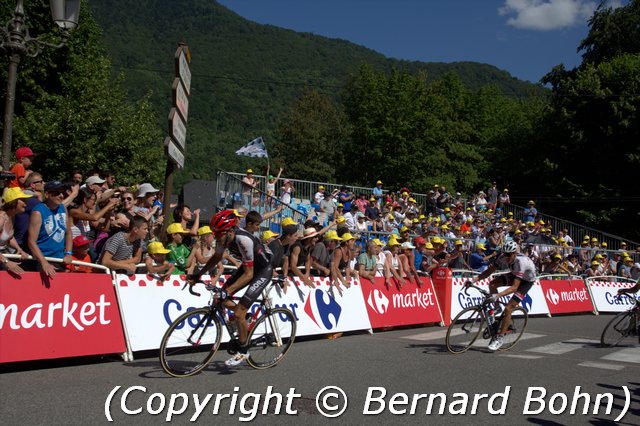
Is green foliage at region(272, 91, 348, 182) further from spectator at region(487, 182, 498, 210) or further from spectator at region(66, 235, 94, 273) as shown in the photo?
spectator at region(66, 235, 94, 273)

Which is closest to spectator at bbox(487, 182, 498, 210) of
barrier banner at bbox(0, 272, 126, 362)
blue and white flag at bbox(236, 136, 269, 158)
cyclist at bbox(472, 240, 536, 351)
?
blue and white flag at bbox(236, 136, 269, 158)

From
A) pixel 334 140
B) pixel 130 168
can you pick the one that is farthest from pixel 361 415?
pixel 334 140

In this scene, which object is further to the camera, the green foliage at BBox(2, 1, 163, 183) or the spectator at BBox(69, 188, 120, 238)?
the green foliage at BBox(2, 1, 163, 183)

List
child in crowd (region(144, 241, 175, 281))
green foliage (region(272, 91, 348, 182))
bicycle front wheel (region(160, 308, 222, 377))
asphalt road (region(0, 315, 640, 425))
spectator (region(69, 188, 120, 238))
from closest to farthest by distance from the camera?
asphalt road (region(0, 315, 640, 425)) < bicycle front wheel (region(160, 308, 222, 377)) < child in crowd (region(144, 241, 175, 281)) < spectator (region(69, 188, 120, 238)) < green foliage (region(272, 91, 348, 182))

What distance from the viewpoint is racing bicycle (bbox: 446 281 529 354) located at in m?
10.6

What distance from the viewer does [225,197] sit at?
62.7 feet

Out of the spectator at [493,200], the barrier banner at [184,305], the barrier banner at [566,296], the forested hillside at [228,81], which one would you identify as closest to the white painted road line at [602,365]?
the barrier banner at [184,305]

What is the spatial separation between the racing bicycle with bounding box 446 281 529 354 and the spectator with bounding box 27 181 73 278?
6.02 m

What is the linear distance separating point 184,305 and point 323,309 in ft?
10.4

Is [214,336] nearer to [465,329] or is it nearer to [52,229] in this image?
[52,229]

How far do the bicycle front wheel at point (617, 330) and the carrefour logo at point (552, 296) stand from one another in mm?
6771

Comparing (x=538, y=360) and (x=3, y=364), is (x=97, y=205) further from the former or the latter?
(x=538, y=360)

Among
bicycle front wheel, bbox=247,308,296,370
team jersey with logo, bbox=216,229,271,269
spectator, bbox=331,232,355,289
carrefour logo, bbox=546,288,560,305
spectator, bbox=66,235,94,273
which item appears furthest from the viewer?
carrefour logo, bbox=546,288,560,305

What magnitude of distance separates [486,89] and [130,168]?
52447 millimetres
